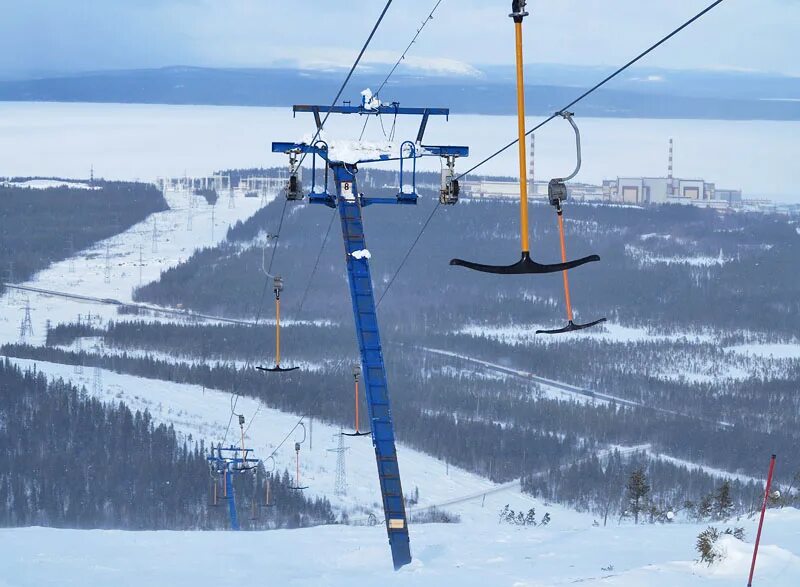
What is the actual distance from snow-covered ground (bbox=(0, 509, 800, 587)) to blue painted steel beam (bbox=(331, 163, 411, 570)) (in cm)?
74

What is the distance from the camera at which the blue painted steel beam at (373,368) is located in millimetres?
28091

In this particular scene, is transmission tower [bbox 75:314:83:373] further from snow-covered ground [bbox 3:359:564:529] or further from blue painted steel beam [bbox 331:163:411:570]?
blue painted steel beam [bbox 331:163:411:570]

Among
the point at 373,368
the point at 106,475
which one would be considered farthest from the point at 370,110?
the point at 106,475

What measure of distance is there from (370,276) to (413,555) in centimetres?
511

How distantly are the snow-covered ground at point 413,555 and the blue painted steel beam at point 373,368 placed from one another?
0.74 meters

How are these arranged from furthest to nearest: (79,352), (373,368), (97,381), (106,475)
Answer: (79,352)
(97,381)
(106,475)
(373,368)

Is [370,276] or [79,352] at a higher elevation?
[370,276]

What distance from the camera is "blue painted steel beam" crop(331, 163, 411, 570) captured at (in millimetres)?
28091

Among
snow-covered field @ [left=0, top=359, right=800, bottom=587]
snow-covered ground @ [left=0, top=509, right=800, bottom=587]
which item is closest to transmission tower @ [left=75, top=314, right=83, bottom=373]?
snow-covered field @ [left=0, top=359, right=800, bottom=587]

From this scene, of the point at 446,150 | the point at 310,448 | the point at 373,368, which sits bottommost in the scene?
the point at 310,448

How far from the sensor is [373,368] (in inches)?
1134

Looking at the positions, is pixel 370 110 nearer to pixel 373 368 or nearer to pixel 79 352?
pixel 373 368

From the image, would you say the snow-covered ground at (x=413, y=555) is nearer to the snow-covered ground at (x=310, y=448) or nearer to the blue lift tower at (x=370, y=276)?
the blue lift tower at (x=370, y=276)

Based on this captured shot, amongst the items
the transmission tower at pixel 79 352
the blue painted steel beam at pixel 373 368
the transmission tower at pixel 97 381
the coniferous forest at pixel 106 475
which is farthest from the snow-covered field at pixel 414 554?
the transmission tower at pixel 79 352
